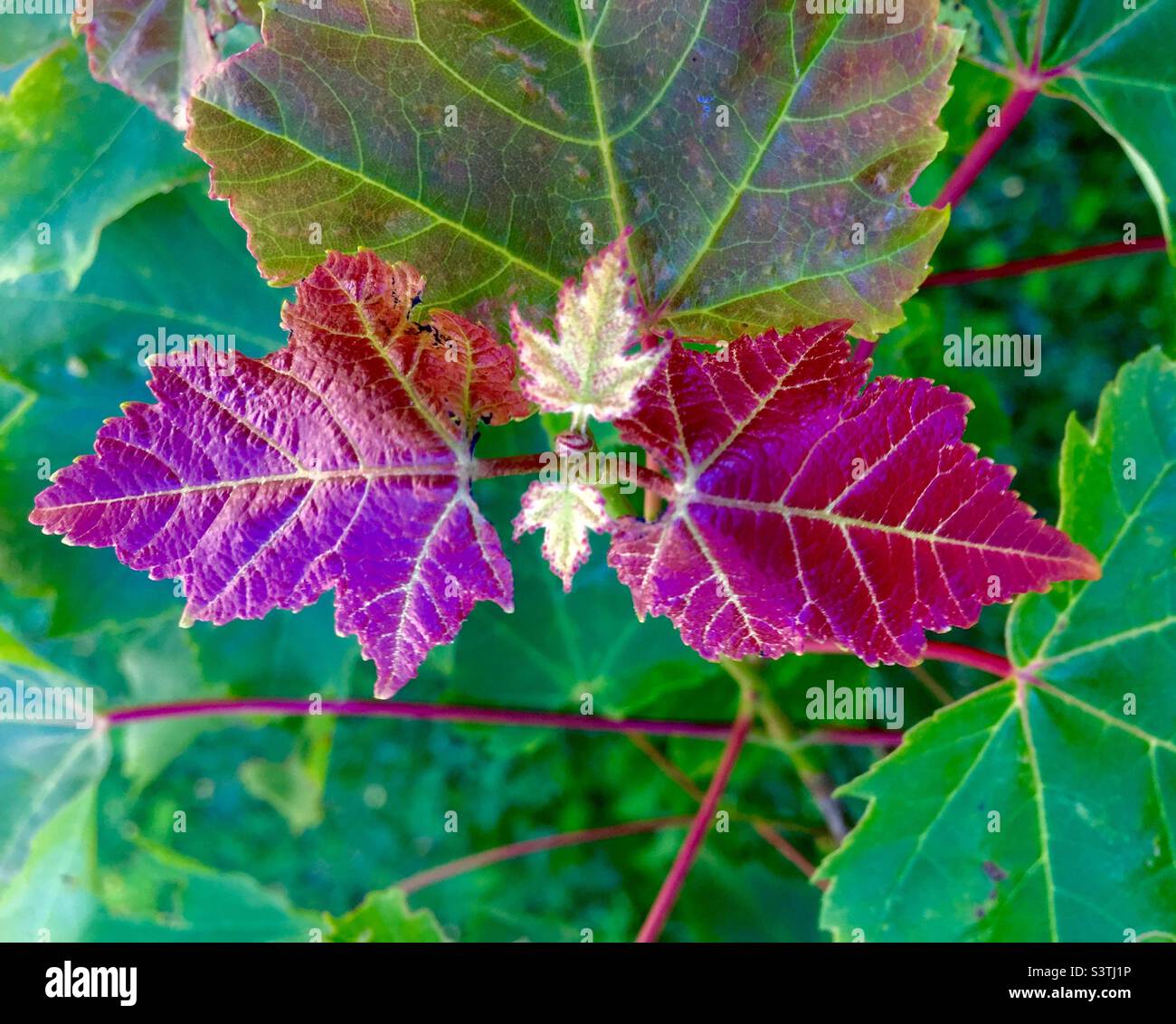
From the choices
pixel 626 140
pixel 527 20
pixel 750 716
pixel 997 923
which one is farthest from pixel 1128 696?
pixel 527 20

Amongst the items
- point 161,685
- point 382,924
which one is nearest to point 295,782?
point 161,685

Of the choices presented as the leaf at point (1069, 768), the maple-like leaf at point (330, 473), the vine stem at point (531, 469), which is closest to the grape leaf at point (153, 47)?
the maple-like leaf at point (330, 473)

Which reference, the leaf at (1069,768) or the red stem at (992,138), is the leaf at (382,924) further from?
the red stem at (992,138)

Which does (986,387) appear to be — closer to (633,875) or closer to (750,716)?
(750,716)

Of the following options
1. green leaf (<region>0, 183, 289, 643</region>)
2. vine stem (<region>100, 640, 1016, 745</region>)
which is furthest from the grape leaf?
vine stem (<region>100, 640, 1016, 745</region>)
